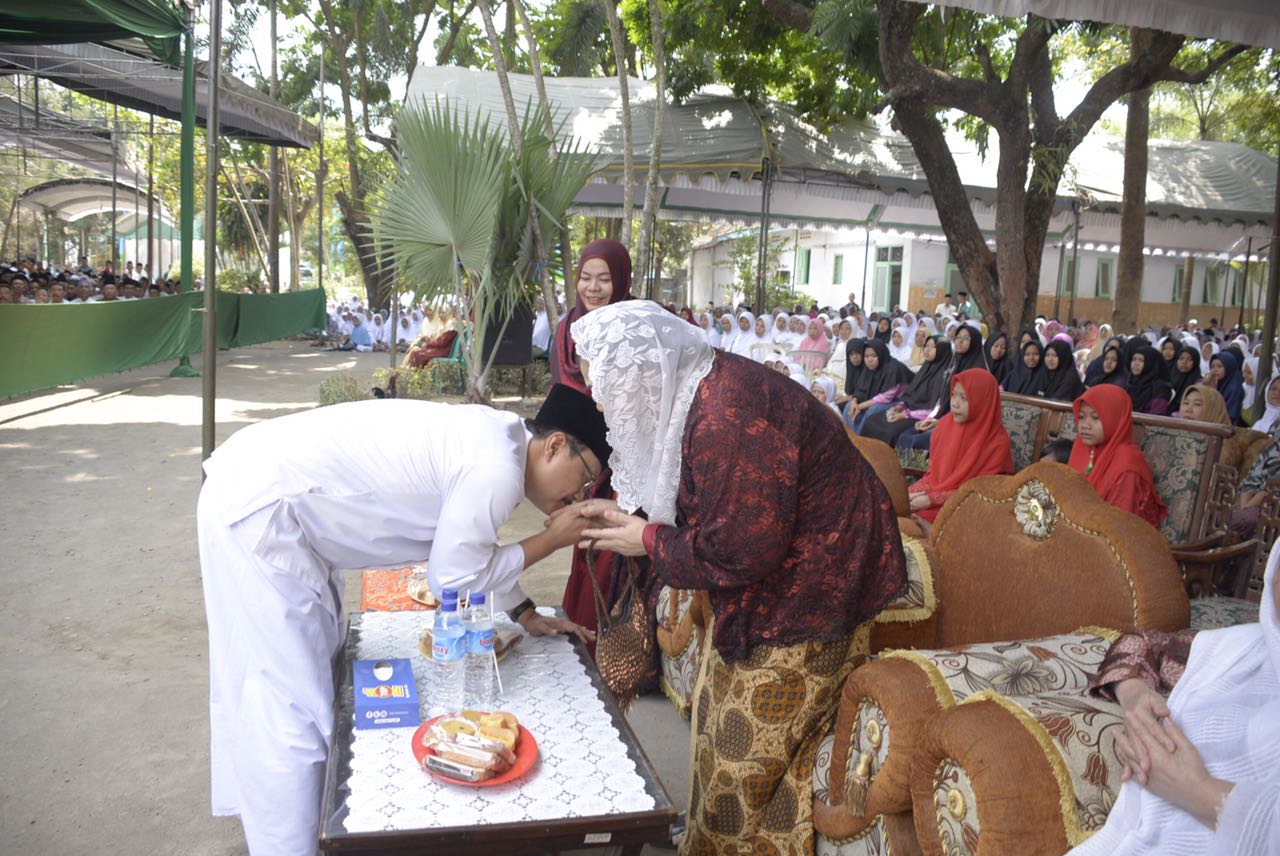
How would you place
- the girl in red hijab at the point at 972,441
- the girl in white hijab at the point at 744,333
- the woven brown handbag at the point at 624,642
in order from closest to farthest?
1. the woven brown handbag at the point at 624,642
2. the girl in red hijab at the point at 972,441
3. the girl in white hijab at the point at 744,333

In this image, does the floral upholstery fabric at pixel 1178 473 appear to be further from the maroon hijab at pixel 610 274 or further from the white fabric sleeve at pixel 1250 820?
the white fabric sleeve at pixel 1250 820

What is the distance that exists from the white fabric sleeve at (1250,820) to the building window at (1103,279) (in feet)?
106

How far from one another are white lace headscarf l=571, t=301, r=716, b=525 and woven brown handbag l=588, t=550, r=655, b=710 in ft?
2.89

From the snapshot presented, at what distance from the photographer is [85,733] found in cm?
324

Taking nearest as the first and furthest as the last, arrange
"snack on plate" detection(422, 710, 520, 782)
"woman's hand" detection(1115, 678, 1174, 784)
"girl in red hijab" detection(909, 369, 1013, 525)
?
"woman's hand" detection(1115, 678, 1174, 784)
"snack on plate" detection(422, 710, 520, 782)
"girl in red hijab" detection(909, 369, 1013, 525)

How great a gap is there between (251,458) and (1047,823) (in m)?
1.85

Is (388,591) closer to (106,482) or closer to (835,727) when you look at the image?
(835,727)

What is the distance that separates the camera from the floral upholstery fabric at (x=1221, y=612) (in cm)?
320

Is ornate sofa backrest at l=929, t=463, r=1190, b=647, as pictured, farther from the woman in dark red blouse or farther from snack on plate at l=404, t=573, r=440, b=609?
snack on plate at l=404, t=573, r=440, b=609

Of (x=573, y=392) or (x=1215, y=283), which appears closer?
(x=573, y=392)

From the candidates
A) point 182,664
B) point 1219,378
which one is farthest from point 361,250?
point 182,664

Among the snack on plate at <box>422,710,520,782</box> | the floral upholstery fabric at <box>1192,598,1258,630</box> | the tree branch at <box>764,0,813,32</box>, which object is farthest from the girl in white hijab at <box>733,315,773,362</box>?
the snack on plate at <box>422,710,520,782</box>

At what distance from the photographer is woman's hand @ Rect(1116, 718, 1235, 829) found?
1.51 metres

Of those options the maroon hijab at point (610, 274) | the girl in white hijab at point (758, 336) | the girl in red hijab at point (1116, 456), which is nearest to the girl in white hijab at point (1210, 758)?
the girl in red hijab at point (1116, 456)
